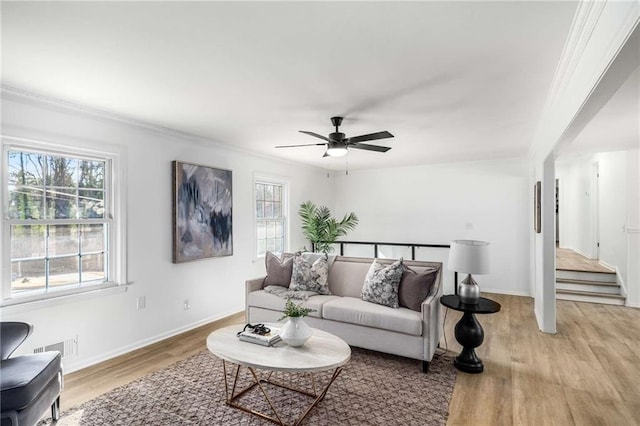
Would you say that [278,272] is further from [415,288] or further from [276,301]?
[415,288]

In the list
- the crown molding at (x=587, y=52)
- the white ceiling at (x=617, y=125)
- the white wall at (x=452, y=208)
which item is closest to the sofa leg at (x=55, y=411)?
the crown molding at (x=587, y=52)

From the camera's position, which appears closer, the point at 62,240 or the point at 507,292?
the point at 62,240

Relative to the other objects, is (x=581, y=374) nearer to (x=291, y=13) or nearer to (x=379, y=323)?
(x=379, y=323)

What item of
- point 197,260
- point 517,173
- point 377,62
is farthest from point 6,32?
point 517,173

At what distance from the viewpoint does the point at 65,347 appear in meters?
3.08

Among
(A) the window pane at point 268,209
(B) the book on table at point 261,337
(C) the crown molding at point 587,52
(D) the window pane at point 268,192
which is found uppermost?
(C) the crown molding at point 587,52

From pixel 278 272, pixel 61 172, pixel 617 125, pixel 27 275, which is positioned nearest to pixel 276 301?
pixel 278 272

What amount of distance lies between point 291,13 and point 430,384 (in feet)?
9.52

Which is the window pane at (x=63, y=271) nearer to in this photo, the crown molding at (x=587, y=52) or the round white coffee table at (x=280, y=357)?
the round white coffee table at (x=280, y=357)

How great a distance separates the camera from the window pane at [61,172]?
3.07 metres

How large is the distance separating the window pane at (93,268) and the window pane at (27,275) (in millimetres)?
342

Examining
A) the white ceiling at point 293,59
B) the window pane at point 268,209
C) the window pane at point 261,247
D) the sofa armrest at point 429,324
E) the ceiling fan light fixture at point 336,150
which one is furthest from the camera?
the window pane at point 268,209

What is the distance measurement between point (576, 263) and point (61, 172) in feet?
27.4

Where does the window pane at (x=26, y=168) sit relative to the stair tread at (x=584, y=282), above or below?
above
